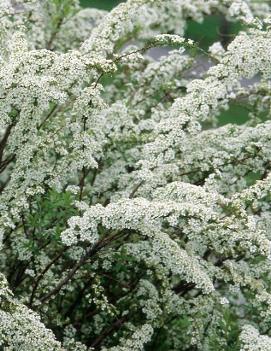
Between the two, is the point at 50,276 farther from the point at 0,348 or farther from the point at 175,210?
the point at 175,210

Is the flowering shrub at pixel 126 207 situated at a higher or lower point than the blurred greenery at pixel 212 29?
lower

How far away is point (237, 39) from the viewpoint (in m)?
5.79

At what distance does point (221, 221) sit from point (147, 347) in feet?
7.02

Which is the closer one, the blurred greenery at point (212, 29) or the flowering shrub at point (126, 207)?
the flowering shrub at point (126, 207)

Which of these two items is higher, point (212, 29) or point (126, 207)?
point (212, 29)

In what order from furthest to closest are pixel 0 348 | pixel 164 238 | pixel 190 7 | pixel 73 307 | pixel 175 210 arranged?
pixel 190 7
pixel 73 307
pixel 0 348
pixel 164 238
pixel 175 210

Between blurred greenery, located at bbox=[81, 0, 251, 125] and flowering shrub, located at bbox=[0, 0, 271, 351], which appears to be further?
blurred greenery, located at bbox=[81, 0, 251, 125]

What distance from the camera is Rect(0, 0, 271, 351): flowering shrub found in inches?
188

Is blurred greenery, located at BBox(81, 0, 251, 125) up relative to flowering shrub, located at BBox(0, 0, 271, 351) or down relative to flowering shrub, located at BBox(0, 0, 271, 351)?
up

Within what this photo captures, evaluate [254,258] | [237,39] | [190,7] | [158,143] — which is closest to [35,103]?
[158,143]

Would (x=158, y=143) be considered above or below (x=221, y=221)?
above

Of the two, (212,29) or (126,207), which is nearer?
(126,207)

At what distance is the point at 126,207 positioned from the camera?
183 inches

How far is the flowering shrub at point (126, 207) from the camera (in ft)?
15.6
